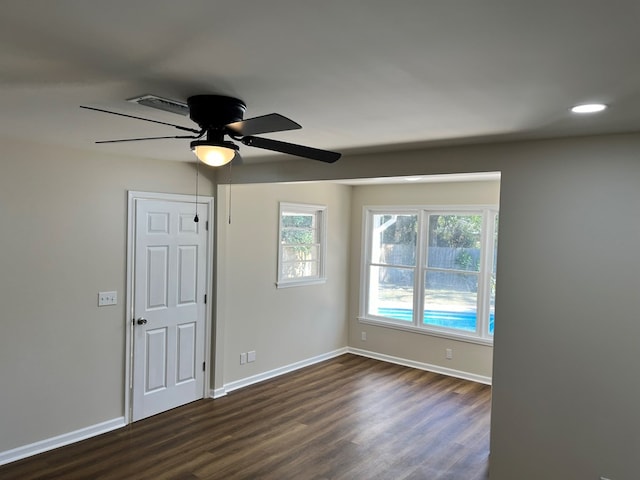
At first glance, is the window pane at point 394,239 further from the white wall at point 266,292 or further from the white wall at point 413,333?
the white wall at point 266,292

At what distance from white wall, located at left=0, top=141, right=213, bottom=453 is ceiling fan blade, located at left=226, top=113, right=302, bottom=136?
2.40 metres

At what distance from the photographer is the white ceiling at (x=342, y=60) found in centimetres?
128

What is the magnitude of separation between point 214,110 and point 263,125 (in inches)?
14.1

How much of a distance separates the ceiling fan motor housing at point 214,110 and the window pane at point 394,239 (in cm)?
441

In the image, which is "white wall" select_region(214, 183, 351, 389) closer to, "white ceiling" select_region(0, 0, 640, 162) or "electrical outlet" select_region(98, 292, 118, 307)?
"electrical outlet" select_region(98, 292, 118, 307)

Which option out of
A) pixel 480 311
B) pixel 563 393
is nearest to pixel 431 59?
pixel 563 393

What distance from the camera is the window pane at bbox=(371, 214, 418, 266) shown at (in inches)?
250

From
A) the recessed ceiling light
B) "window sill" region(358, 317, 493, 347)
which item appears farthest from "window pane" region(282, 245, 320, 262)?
the recessed ceiling light

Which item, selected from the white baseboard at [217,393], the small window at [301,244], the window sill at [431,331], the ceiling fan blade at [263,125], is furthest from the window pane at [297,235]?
the ceiling fan blade at [263,125]

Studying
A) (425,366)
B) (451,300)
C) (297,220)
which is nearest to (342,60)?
(297,220)

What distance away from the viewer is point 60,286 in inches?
150

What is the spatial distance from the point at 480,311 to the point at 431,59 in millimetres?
4662

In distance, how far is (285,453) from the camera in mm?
3848

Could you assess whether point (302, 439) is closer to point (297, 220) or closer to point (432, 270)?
point (297, 220)
